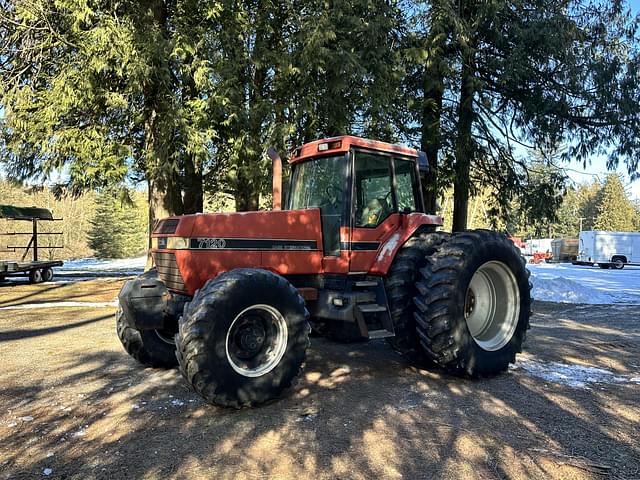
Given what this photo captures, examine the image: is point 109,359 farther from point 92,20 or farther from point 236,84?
point 92,20

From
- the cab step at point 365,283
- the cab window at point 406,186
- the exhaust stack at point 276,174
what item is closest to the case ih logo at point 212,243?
the exhaust stack at point 276,174

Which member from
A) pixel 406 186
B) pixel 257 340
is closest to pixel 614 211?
pixel 406 186

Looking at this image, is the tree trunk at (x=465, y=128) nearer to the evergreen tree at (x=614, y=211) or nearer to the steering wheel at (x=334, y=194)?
the steering wheel at (x=334, y=194)

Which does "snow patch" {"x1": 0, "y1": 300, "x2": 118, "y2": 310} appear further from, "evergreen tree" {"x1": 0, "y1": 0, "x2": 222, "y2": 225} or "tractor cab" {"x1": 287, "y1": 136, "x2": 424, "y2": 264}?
"tractor cab" {"x1": 287, "y1": 136, "x2": 424, "y2": 264}

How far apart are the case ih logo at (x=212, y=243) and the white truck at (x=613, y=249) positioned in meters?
34.6

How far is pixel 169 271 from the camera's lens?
16.2ft

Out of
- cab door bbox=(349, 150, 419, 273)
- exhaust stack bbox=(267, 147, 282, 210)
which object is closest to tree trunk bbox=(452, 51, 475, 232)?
cab door bbox=(349, 150, 419, 273)

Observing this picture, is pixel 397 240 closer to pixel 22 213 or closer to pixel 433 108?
pixel 433 108

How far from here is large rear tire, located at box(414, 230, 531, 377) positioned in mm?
5008

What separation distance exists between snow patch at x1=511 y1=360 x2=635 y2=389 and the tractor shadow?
9.1 inches

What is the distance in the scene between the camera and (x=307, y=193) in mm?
5812

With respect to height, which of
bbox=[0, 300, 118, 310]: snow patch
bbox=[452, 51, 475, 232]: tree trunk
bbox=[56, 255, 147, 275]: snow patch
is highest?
bbox=[452, 51, 475, 232]: tree trunk

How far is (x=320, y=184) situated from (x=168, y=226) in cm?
174

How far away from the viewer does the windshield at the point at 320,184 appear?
5.47 m
